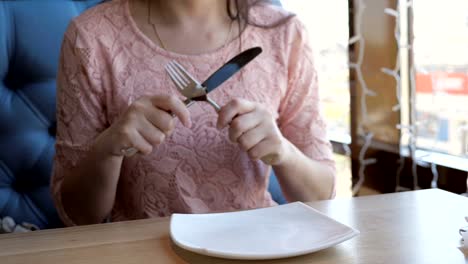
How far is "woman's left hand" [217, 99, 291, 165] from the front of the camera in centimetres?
80

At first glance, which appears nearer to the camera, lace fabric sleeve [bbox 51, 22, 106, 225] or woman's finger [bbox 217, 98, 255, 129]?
woman's finger [bbox 217, 98, 255, 129]

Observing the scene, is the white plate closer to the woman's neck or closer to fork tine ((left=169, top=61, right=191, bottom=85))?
fork tine ((left=169, top=61, right=191, bottom=85))

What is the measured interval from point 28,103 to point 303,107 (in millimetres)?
662

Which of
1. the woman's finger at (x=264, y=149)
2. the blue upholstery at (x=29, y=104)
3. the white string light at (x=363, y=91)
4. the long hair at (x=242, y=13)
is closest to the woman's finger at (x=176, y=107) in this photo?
the woman's finger at (x=264, y=149)

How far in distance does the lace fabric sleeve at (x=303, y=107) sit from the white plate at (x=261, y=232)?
0.33 m

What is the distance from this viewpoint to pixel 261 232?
2.15ft

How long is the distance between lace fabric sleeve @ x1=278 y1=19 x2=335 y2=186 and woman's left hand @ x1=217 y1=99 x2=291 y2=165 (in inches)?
8.2

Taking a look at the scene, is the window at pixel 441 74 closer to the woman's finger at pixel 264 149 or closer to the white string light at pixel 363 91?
the white string light at pixel 363 91

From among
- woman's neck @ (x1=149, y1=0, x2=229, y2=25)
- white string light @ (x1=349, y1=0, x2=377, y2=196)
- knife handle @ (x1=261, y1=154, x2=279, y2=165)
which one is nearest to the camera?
knife handle @ (x1=261, y1=154, x2=279, y2=165)

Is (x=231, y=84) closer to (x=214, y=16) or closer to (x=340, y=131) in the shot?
(x=214, y=16)

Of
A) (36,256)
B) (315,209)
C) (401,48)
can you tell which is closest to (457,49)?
(401,48)

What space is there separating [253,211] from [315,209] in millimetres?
82

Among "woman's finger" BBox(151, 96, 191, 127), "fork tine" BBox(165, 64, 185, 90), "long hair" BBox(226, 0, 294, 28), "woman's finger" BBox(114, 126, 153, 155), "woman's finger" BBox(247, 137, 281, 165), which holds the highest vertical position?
"long hair" BBox(226, 0, 294, 28)

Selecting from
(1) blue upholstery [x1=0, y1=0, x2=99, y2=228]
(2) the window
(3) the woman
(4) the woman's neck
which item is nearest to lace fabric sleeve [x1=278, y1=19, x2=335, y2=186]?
(3) the woman
